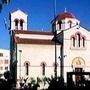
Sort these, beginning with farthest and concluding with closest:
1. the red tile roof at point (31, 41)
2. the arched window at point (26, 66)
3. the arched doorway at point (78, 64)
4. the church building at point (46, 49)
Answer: the arched doorway at point (78, 64)
the red tile roof at point (31, 41)
the church building at point (46, 49)
the arched window at point (26, 66)

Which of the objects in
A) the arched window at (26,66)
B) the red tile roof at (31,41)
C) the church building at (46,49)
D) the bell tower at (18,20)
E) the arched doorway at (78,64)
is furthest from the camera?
the bell tower at (18,20)

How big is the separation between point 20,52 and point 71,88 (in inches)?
661

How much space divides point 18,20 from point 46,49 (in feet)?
23.9

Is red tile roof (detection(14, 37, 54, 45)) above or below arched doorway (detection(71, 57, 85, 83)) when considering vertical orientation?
above

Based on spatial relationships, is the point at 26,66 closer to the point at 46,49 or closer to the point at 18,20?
the point at 46,49

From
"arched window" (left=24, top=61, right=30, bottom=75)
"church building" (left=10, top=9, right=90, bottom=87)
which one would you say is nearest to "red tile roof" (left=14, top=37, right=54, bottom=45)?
"church building" (left=10, top=9, right=90, bottom=87)

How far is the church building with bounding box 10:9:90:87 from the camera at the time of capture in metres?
45.6

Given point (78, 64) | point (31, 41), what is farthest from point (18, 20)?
point (78, 64)

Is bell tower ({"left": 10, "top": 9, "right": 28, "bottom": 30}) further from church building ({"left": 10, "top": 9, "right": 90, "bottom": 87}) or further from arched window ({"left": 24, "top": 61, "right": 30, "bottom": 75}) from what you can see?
arched window ({"left": 24, "top": 61, "right": 30, "bottom": 75})

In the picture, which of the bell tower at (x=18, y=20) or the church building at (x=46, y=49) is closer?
the church building at (x=46, y=49)

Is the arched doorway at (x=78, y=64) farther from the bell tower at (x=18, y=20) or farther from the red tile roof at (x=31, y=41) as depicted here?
the bell tower at (x=18, y=20)

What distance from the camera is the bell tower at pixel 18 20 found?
5156 cm

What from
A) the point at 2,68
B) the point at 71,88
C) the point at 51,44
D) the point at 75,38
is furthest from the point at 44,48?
the point at 2,68

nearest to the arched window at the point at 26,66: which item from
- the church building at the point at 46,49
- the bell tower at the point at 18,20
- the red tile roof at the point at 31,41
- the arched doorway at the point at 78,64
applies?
the church building at the point at 46,49
